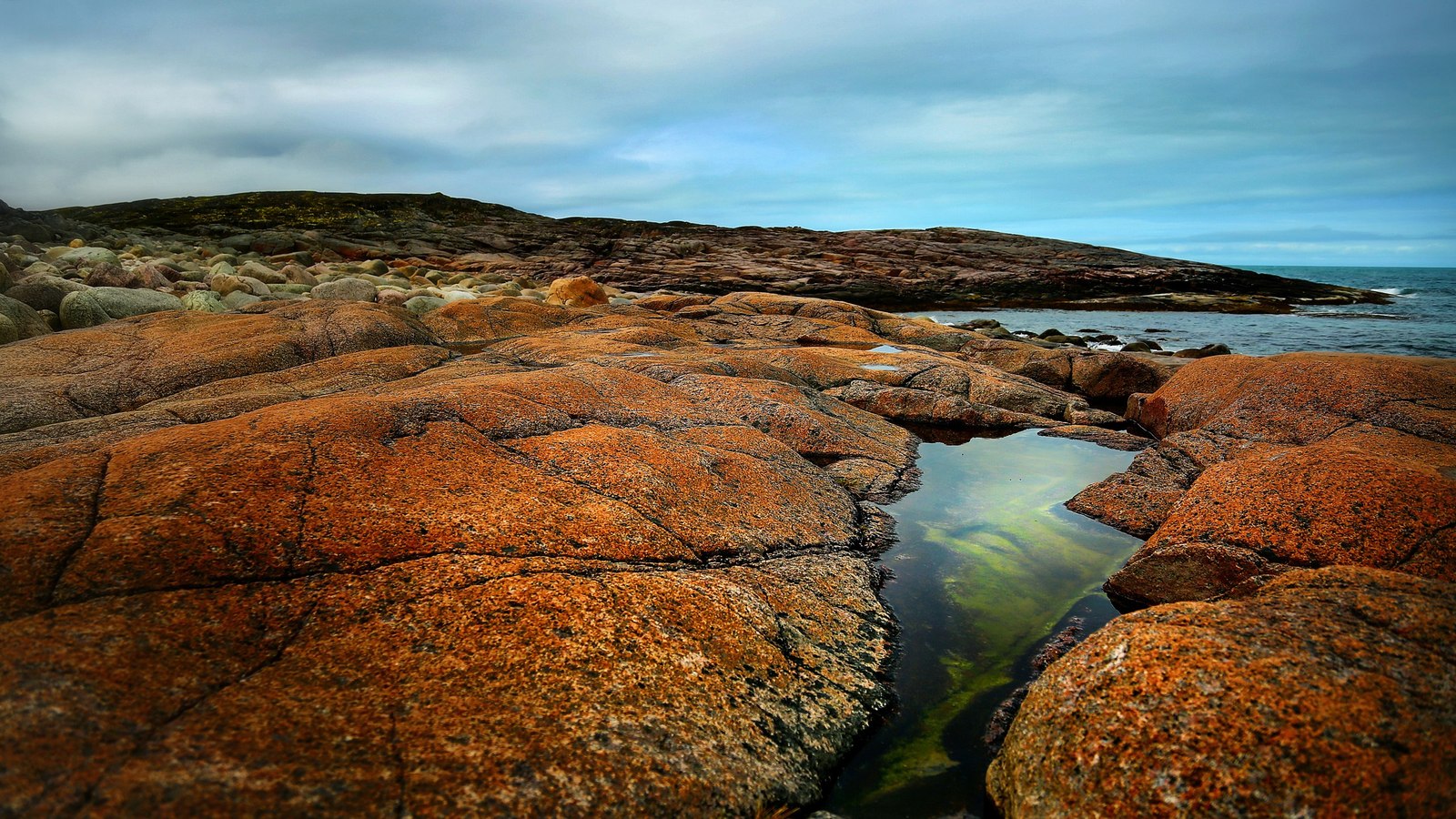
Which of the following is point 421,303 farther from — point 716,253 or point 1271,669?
point 716,253

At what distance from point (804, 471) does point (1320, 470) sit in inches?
142

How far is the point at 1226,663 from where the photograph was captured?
2.68 m

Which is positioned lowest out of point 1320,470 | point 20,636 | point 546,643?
point 546,643

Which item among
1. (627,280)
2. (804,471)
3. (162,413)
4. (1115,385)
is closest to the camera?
(162,413)

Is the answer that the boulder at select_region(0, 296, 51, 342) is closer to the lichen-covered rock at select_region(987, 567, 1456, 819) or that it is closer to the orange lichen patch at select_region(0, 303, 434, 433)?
the orange lichen patch at select_region(0, 303, 434, 433)

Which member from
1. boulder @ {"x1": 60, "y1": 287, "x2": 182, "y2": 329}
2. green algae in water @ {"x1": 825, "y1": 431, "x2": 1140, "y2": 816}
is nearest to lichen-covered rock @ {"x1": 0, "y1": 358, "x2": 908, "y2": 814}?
green algae in water @ {"x1": 825, "y1": 431, "x2": 1140, "y2": 816}

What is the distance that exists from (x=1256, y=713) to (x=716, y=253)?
54.9m

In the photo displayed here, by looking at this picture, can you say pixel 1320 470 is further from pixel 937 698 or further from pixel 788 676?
pixel 788 676

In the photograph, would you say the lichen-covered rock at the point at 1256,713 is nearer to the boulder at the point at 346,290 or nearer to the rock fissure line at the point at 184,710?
the rock fissure line at the point at 184,710

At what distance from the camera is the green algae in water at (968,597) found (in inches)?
124

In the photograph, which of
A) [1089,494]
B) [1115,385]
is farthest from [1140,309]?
[1089,494]

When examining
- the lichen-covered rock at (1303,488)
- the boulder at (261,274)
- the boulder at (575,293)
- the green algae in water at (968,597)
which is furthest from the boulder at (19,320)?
the lichen-covered rock at (1303,488)

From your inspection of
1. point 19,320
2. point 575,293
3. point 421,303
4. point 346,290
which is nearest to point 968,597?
point 19,320

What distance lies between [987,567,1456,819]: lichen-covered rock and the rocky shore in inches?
0.4
